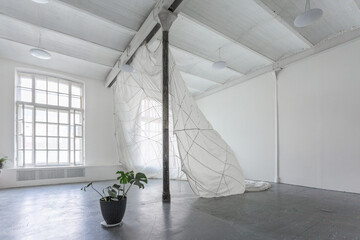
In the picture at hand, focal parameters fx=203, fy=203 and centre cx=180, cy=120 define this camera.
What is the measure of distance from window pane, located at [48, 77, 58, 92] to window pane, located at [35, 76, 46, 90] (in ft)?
0.45

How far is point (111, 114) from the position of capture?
7.46 meters

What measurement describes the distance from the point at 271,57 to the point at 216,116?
3155 mm

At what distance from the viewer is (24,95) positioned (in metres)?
6.05

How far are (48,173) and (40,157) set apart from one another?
605 mm

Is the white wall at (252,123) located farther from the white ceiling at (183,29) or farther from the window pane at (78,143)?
the window pane at (78,143)

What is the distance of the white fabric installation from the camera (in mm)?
3990

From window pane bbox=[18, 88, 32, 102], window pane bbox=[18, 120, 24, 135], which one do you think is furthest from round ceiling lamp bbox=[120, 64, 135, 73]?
window pane bbox=[18, 120, 24, 135]

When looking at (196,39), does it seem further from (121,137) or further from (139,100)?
(121,137)

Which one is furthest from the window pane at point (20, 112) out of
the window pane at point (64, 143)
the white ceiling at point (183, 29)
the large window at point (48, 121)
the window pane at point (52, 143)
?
the white ceiling at point (183, 29)

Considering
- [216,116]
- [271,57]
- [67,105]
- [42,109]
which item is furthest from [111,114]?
[271,57]

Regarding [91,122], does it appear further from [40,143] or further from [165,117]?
[165,117]

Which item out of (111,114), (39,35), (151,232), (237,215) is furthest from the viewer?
(111,114)

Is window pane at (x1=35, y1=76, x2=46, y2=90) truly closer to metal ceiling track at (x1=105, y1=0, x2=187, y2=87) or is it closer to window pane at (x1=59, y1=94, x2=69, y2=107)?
window pane at (x1=59, y1=94, x2=69, y2=107)

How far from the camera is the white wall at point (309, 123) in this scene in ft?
14.7
